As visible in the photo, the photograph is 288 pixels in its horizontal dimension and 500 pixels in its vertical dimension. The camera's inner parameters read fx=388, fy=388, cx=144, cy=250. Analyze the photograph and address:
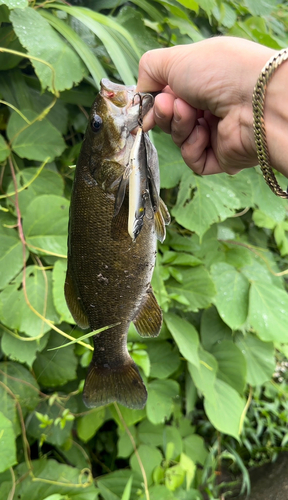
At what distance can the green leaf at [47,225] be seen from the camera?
1248 millimetres

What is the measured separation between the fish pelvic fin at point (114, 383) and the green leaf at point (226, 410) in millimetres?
717

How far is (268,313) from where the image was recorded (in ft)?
4.88

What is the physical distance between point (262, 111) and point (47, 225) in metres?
0.76

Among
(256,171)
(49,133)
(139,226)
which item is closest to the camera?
(139,226)

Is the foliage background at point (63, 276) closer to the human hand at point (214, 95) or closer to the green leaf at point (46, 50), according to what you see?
the green leaf at point (46, 50)

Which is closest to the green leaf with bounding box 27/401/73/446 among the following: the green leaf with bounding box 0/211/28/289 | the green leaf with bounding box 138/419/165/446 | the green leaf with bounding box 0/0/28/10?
the green leaf with bounding box 138/419/165/446

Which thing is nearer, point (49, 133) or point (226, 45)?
point (226, 45)

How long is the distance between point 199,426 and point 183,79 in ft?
7.03

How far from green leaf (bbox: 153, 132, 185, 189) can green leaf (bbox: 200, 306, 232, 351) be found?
626 mm

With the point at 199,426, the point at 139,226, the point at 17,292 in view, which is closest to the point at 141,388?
the point at 139,226

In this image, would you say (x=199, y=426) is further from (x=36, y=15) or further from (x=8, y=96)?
(x=36, y=15)

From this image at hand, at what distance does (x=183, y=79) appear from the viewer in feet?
2.75

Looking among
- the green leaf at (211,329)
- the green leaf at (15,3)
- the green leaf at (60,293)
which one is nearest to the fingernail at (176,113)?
the green leaf at (15,3)

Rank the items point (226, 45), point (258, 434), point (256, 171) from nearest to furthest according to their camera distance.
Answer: point (226, 45)
point (256, 171)
point (258, 434)
